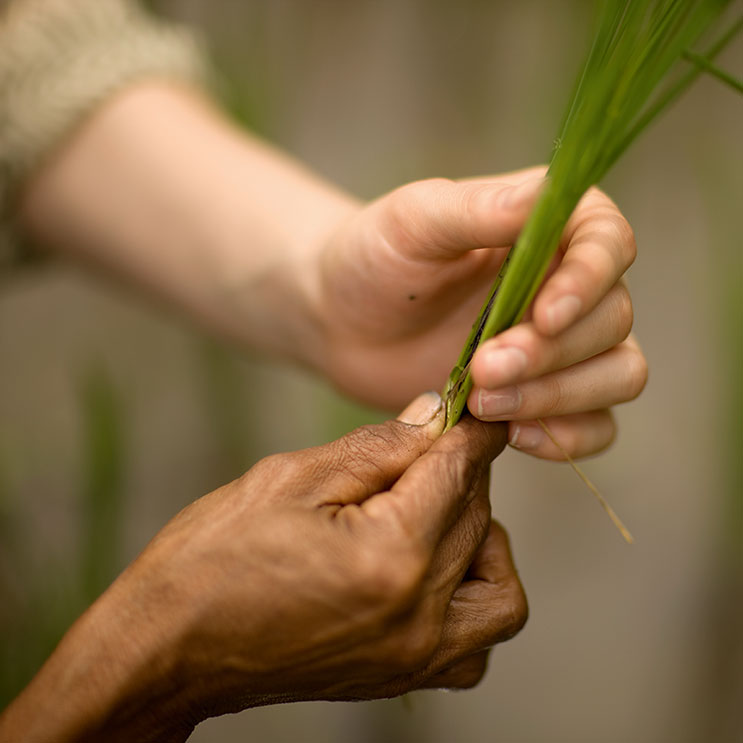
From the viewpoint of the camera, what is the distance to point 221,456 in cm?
97

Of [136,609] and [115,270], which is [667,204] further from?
[136,609]

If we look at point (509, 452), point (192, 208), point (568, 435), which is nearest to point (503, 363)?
point (568, 435)

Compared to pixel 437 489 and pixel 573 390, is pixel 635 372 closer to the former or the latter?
pixel 573 390

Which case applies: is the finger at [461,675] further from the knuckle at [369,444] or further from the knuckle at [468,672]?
the knuckle at [369,444]

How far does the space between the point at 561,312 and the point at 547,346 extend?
0.09ft

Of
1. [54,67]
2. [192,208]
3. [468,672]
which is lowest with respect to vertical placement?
[468,672]

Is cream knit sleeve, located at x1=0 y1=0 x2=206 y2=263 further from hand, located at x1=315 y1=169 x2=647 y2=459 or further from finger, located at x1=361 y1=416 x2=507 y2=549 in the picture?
finger, located at x1=361 y1=416 x2=507 y2=549

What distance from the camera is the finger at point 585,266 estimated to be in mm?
263

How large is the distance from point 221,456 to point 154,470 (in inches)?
4.8

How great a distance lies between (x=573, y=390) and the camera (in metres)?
0.34

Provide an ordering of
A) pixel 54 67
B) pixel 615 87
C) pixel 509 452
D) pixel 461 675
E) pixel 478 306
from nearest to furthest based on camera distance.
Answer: pixel 615 87
pixel 461 675
pixel 478 306
pixel 54 67
pixel 509 452

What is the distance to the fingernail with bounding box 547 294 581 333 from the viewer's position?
0.26m

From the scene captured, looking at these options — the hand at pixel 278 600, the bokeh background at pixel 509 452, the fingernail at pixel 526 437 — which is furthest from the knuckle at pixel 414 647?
the bokeh background at pixel 509 452

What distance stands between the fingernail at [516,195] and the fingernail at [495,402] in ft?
0.27
